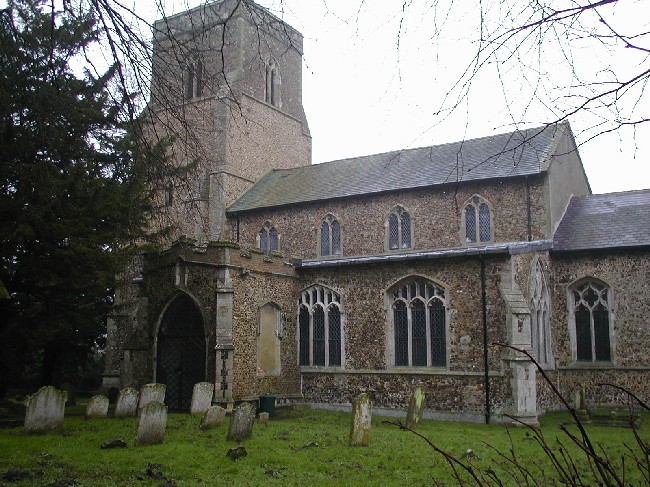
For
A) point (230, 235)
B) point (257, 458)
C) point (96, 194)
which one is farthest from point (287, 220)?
point (257, 458)

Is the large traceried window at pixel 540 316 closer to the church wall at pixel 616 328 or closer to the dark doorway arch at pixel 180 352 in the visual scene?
the church wall at pixel 616 328

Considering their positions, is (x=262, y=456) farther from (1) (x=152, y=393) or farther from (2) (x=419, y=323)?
(2) (x=419, y=323)

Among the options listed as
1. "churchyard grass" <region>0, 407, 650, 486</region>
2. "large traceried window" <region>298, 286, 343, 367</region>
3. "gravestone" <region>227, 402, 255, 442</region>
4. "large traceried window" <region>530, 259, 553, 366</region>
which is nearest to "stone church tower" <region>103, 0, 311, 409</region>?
"large traceried window" <region>298, 286, 343, 367</region>

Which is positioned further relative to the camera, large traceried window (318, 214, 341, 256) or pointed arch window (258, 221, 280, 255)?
pointed arch window (258, 221, 280, 255)

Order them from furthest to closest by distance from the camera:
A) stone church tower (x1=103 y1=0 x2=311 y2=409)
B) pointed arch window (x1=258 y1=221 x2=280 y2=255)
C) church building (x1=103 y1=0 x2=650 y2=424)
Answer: pointed arch window (x1=258 y1=221 x2=280 y2=255) → church building (x1=103 y1=0 x2=650 y2=424) → stone church tower (x1=103 y1=0 x2=311 y2=409)

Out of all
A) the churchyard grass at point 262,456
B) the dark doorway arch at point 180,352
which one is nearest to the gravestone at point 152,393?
the churchyard grass at point 262,456

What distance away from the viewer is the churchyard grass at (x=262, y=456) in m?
8.41

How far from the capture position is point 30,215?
12.1 meters

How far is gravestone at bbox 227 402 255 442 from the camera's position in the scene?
11406 millimetres

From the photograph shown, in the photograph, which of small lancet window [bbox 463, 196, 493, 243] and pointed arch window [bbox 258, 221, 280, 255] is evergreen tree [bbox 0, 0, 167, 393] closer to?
pointed arch window [bbox 258, 221, 280, 255]

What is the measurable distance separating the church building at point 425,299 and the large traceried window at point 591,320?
0.14 feet

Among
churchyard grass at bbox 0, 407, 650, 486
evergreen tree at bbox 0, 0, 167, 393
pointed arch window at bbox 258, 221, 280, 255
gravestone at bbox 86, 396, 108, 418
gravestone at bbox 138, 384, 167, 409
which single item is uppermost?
pointed arch window at bbox 258, 221, 280, 255

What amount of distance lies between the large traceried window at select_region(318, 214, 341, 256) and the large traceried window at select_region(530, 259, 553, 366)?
7.02 metres

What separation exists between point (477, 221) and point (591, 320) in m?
4.48
